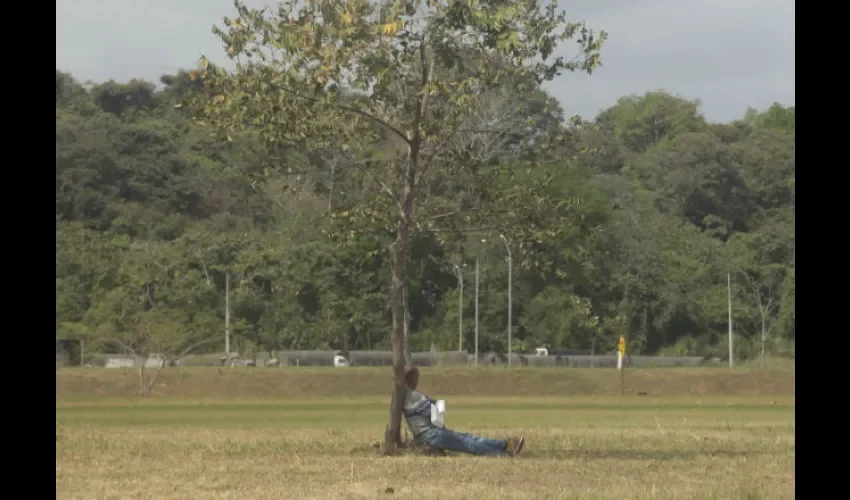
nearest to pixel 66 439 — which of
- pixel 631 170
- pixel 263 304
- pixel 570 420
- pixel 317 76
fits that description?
pixel 317 76

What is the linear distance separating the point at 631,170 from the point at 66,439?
7858 cm

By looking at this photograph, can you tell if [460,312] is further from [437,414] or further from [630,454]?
[437,414]

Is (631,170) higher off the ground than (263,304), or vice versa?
(631,170)

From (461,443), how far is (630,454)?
2475mm

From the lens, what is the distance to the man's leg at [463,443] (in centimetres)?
1544

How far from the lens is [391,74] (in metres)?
16.1

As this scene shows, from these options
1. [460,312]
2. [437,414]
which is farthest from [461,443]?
[460,312]

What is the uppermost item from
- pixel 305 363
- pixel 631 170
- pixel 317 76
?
pixel 631 170

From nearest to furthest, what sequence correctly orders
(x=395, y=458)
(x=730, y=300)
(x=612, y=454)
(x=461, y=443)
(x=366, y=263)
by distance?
(x=395, y=458) → (x=461, y=443) → (x=612, y=454) → (x=366, y=263) → (x=730, y=300)

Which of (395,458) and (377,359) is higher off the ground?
(395,458)

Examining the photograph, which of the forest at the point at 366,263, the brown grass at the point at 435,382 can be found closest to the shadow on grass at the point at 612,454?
the brown grass at the point at 435,382

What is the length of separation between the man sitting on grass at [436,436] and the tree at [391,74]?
1.11ft
